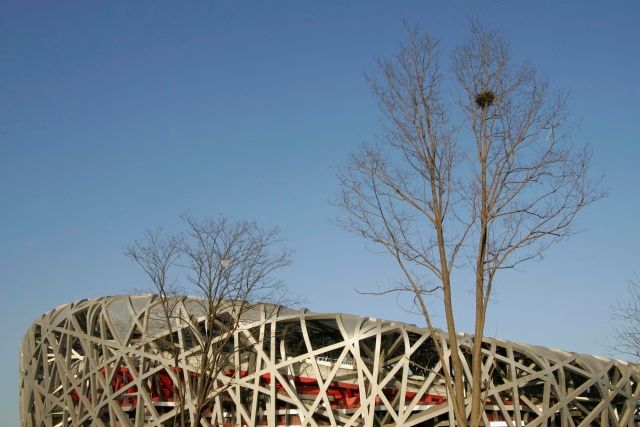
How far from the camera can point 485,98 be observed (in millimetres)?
11766

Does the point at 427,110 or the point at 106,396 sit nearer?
the point at 427,110

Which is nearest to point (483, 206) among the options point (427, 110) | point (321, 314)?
point (427, 110)

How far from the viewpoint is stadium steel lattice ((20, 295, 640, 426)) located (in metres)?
27.8

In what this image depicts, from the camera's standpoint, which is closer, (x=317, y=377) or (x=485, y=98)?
(x=485, y=98)

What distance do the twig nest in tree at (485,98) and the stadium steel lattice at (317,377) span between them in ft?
58.0

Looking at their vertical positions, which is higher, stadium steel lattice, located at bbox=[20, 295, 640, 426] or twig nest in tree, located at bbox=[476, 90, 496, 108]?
twig nest in tree, located at bbox=[476, 90, 496, 108]

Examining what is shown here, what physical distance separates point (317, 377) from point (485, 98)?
1856 cm

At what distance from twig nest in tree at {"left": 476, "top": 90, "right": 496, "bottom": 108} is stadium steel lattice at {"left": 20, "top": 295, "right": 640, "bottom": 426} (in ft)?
58.0

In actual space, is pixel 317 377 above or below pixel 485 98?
below

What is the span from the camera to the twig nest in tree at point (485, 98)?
11.8 m

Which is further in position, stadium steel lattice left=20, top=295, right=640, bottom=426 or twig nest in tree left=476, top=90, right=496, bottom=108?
stadium steel lattice left=20, top=295, right=640, bottom=426

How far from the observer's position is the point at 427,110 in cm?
1215

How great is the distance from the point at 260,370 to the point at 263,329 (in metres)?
1.71

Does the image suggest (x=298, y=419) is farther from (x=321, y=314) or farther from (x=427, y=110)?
(x=427, y=110)
